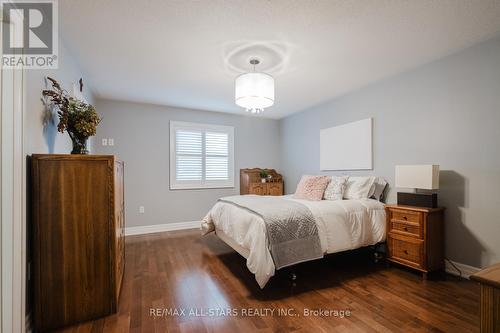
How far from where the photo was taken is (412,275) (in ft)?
8.29

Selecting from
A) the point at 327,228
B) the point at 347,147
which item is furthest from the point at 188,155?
the point at 327,228

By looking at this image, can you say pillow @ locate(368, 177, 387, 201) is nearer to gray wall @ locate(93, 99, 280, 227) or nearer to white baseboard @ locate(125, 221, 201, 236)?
gray wall @ locate(93, 99, 280, 227)

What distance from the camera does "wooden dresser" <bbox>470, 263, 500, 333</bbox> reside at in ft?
2.66

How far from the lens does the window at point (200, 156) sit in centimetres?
462

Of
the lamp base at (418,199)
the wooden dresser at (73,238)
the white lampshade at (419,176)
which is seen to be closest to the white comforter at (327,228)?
the lamp base at (418,199)

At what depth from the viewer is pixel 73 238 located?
1.68 m

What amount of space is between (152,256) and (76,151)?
177 centimetres

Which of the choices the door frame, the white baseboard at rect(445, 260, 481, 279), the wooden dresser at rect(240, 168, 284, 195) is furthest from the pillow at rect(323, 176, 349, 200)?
the door frame

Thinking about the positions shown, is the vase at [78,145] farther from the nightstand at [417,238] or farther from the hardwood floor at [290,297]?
the nightstand at [417,238]

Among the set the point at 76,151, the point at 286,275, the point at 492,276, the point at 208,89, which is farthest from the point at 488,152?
the point at 76,151

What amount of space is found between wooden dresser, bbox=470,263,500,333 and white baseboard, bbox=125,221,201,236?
436 cm

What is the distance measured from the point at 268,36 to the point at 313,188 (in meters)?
2.10

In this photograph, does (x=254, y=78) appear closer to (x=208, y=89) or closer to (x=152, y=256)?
(x=208, y=89)

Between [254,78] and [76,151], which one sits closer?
[76,151]
